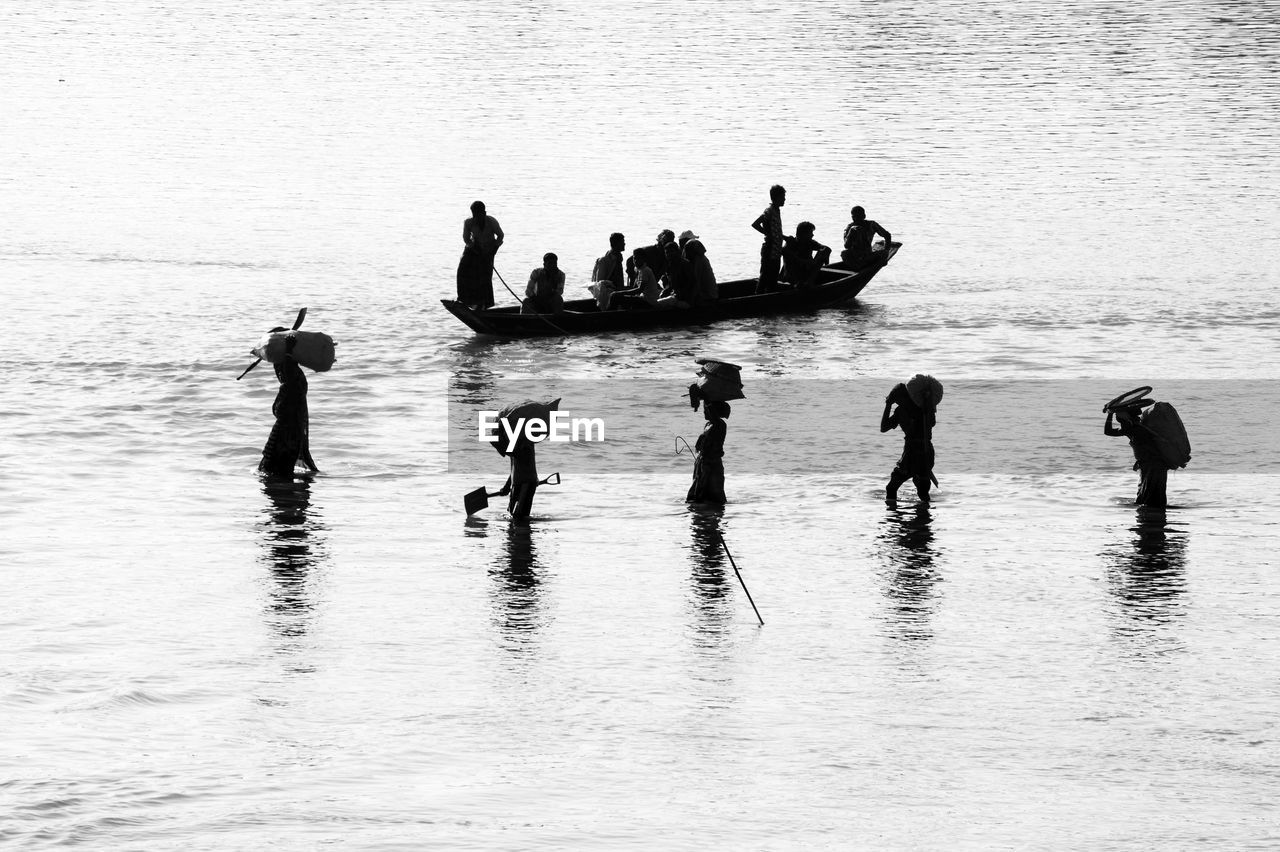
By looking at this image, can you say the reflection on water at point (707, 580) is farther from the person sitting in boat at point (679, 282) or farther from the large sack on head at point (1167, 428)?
the person sitting in boat at point (679, 282)

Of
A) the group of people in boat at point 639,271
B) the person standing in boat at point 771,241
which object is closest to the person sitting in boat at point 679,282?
the group of people in boat at point 639,271

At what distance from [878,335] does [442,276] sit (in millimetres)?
9779

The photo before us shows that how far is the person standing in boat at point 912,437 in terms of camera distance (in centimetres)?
1847

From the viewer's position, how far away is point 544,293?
2873 cm

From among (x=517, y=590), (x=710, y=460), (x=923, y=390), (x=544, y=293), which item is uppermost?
(x=544, y=293)

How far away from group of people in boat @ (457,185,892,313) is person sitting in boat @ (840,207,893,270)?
1.19 m

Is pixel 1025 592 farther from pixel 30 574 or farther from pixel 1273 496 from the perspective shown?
pixel 30 574

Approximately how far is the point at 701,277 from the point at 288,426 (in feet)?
36.9

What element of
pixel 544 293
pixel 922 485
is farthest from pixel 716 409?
pixel 544 293

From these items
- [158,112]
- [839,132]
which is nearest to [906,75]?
[839,132]

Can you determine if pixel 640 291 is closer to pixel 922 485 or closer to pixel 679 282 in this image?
pixel 679 282

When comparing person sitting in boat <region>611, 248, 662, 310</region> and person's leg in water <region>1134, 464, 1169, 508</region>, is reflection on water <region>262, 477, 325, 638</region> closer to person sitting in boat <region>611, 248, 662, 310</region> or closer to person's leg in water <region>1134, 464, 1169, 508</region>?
person's leg in water <region>1134, 464, 1169, 508</region>

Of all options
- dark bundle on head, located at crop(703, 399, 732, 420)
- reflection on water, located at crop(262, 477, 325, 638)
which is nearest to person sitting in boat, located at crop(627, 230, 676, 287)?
reflection on water, located at crop(262, 477, 325, 638)

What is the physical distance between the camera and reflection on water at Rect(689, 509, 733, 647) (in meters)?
15.0
